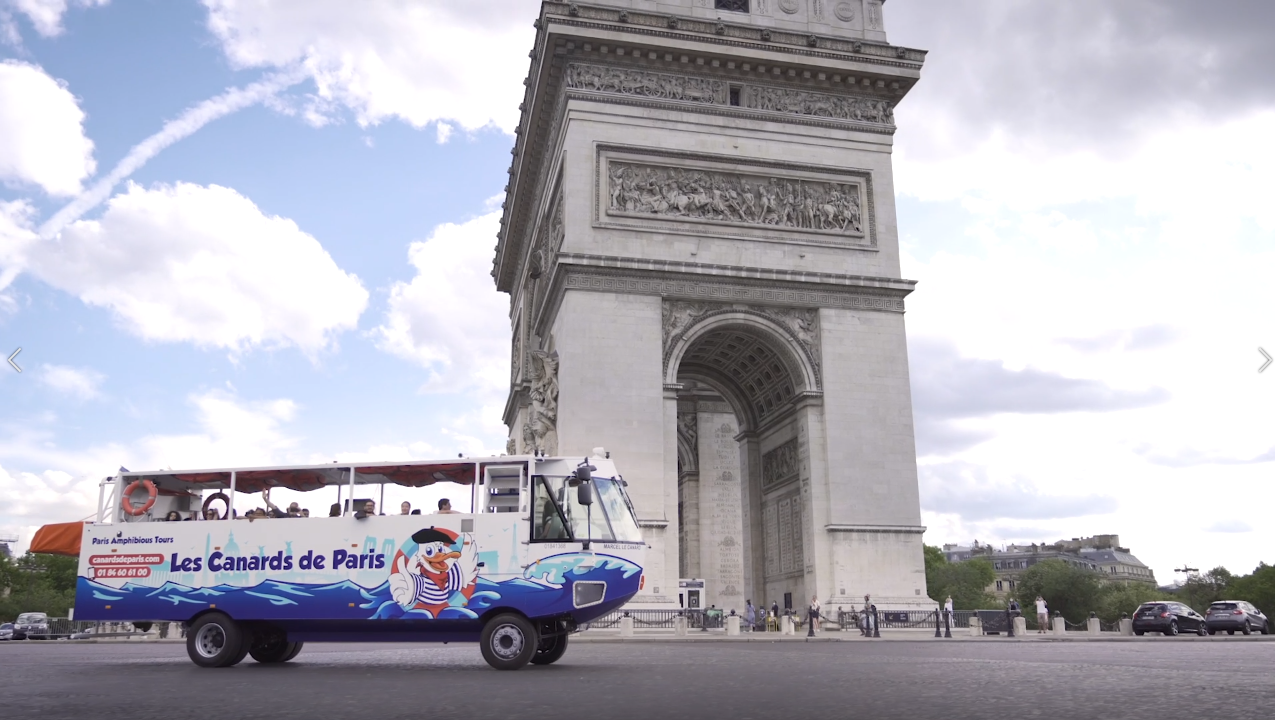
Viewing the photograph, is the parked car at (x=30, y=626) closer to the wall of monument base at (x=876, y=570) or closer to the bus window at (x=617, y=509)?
the wall of monument base at (x=876, y=570)

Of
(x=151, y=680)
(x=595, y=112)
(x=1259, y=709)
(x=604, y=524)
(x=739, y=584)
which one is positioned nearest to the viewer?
(x=1259, y=709)

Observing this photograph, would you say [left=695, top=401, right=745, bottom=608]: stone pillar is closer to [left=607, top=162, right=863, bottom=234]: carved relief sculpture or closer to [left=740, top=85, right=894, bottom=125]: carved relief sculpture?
[left=607, top=162, right=863, bottom=234]: carved relief sculpture

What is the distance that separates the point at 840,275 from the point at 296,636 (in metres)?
21.3

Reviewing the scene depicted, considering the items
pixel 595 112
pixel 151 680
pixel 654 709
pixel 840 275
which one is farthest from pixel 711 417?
pixel 654 709

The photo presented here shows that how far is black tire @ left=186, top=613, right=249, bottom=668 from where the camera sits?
13.1 metres

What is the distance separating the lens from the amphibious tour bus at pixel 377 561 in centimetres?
1276

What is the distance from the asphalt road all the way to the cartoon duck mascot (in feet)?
2.63

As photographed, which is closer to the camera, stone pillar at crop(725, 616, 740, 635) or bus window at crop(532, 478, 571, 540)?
bus window at crop(532, 478, 571, 540)

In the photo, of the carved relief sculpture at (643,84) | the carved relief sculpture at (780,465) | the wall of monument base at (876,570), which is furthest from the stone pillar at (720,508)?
the carved relief sculpture at (643,84)

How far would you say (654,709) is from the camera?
7121 mm

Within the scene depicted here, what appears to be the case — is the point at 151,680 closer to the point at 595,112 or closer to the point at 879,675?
the point at 879,675

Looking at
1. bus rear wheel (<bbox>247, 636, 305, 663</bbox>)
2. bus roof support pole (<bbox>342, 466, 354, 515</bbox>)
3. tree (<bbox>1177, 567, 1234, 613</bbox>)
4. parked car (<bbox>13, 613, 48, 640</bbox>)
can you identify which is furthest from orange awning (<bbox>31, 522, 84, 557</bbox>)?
tree (<bbox>1177, 567, 1234, 613</bbox>)

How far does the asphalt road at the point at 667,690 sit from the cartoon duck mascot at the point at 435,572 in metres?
0.80

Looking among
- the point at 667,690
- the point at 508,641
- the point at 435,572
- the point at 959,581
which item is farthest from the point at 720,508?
the point at 959,581
